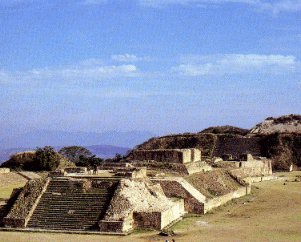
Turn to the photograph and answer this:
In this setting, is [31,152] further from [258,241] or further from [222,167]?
[258,241]

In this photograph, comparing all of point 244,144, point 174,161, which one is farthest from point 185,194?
point 244,144

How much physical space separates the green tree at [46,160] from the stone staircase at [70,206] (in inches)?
1161

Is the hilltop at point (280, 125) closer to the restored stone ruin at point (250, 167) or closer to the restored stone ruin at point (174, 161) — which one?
the restored stone ruin at point (250, 167)

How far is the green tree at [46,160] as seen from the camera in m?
57.3

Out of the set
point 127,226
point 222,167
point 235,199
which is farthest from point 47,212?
point 222,167

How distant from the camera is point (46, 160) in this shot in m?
57.4

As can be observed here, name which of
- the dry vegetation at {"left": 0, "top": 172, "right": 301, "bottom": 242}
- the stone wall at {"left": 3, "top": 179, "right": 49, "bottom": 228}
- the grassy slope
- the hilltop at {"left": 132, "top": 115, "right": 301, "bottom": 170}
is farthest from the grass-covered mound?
the stone wall at {"left": 3, "top": 179, "right": 49, "bottom": 228}

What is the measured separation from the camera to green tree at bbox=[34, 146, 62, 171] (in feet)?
188

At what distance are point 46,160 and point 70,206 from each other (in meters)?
31.9

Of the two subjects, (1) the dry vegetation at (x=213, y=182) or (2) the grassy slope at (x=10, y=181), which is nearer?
(1) the dry vegetation at (x=213, y=182)

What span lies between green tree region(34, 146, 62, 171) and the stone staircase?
96.7ft

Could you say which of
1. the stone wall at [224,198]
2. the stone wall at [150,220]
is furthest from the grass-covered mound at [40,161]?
the stone wall at [150,220]

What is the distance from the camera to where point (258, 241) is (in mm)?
22703

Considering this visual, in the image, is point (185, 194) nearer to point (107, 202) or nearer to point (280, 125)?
point (107, 202)
